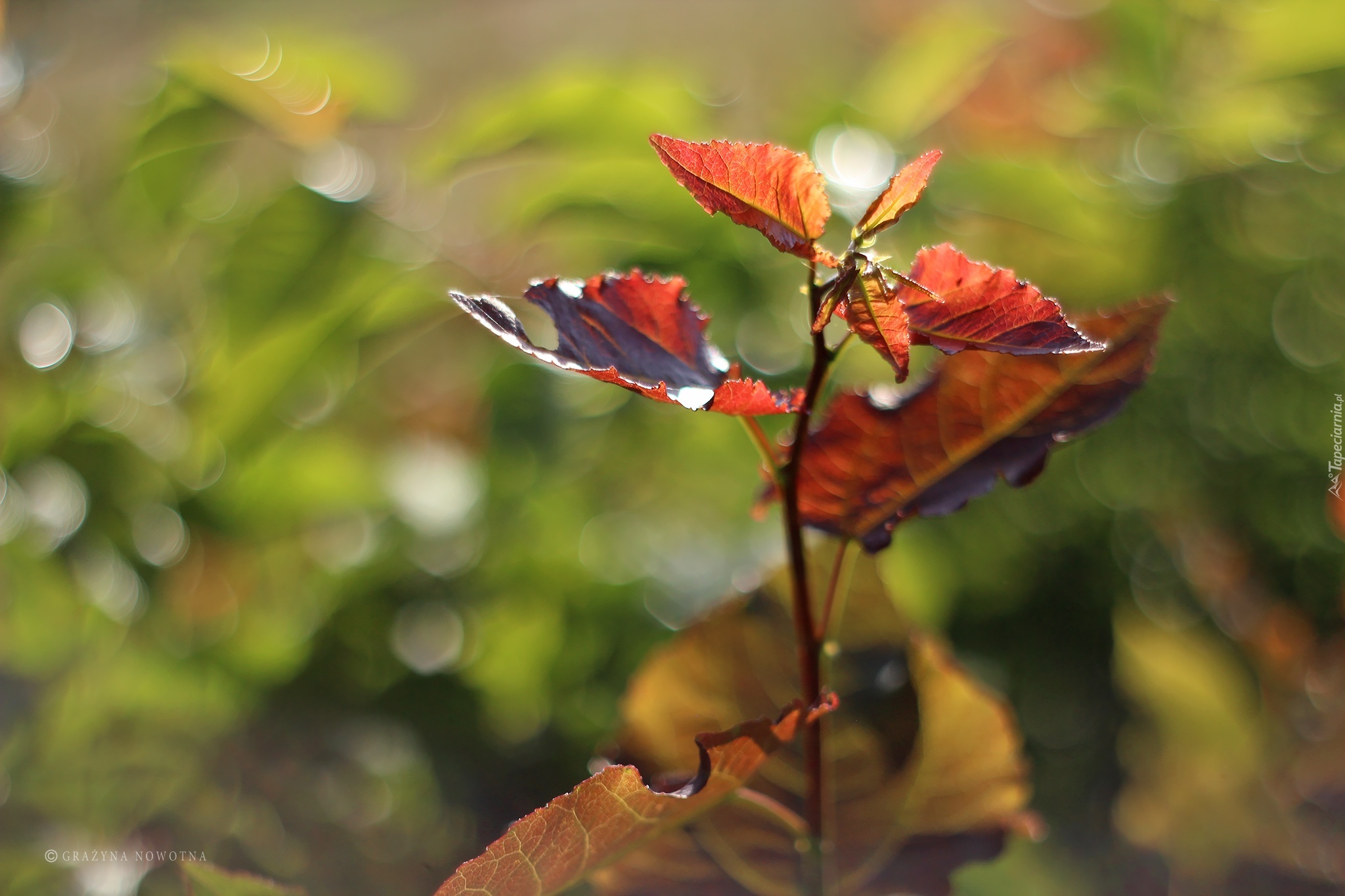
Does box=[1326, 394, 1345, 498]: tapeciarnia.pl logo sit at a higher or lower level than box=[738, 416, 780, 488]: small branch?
lower

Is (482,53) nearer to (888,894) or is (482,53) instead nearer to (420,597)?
(420,597)

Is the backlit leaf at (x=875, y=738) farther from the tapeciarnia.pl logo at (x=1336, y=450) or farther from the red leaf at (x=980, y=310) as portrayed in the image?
A: the tapeciarnia.pl logo at (x=1336, y=450)

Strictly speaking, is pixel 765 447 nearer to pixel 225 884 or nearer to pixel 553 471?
pixel 225 884

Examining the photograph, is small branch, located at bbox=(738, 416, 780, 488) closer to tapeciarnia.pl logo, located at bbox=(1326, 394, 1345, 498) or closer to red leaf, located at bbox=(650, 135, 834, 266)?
red leaf, located at bbox=(650, 135, 834, 266)

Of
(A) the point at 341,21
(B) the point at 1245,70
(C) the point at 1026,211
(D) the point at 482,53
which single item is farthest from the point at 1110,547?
(A) the point at 341,21

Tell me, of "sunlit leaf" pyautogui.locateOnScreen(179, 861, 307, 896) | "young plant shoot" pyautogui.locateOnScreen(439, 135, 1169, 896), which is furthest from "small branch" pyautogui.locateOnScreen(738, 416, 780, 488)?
"sunlit leaf" pyautogui.locateOnScreen(179, 861, 307, 896)

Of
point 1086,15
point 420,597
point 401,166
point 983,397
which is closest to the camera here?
point 983,397

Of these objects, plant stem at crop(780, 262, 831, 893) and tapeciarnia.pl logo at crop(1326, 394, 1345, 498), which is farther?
tapeciarnia.pl logo at crop(1326, 394, 1345, 498)
